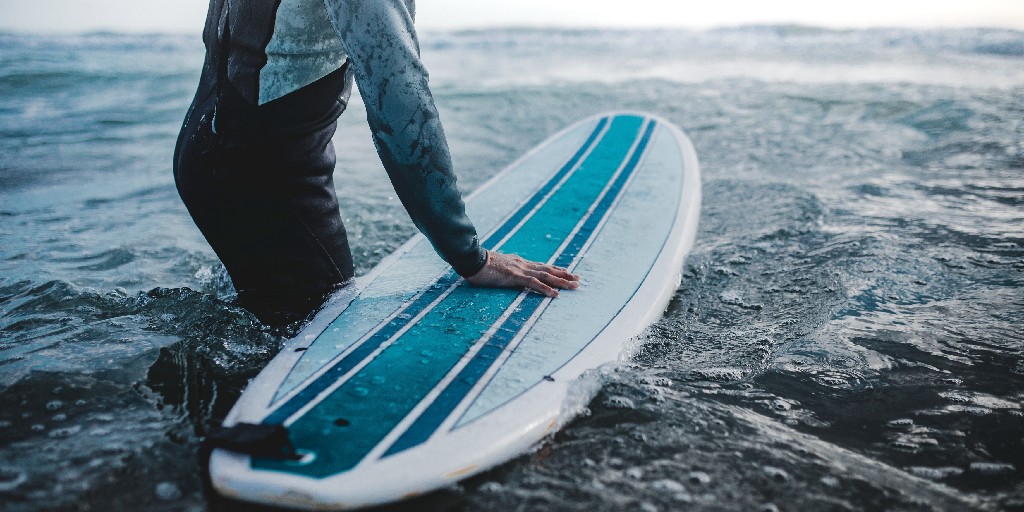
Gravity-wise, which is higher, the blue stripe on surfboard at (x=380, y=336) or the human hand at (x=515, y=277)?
the human hand at (x=515, y=277)

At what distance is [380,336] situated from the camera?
5.83ft

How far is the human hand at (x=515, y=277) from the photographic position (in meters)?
1.96

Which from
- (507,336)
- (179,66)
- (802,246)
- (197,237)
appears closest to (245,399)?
(507,336)

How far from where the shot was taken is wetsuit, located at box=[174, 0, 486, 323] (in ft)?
4.79

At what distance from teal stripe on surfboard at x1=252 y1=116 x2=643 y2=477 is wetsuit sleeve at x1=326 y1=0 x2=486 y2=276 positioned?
0.25m

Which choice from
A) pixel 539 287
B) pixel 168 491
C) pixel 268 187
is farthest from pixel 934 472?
pixel 268 187

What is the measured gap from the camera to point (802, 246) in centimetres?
291

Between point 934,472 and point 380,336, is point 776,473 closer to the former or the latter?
point 934,472

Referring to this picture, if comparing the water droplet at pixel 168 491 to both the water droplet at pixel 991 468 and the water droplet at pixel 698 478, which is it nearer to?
the water droplet at pixel 698 478

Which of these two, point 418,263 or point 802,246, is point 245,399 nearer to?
point 418,263

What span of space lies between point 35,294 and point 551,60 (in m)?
10.4

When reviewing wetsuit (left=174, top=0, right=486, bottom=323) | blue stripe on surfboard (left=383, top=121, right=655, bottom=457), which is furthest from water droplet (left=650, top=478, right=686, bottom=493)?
wetsuit (left=174, top=0, right=486, bottom=323)

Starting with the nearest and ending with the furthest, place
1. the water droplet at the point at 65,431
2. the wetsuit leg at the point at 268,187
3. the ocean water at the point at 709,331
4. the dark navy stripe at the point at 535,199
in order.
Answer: the ocean water at the point at 709,331 < the water droplet at the point at 65,431 < the wetsuit leg at the point at 268,187 < the dark navy stripe at the point at 535,199

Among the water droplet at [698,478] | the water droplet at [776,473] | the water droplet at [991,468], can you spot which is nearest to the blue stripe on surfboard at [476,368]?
the water droplet at [698,478]
